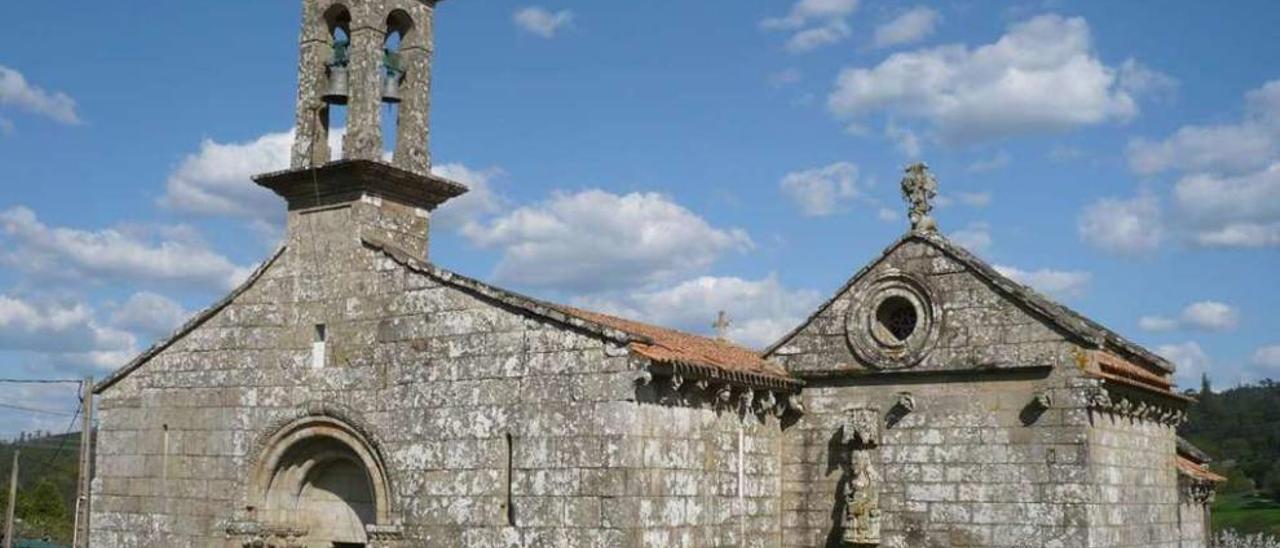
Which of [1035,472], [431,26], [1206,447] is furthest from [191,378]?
[1206,447]

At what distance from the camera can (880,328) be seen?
1641 cm

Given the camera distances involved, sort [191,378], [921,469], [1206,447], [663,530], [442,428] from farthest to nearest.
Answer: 1. [1206,447]
2. [191,378]
3. [921,469]
4. [442,428]
5. [663,530]

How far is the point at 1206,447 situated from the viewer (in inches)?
2921

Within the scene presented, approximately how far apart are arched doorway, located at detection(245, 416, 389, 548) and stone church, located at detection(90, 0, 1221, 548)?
0.11 feet

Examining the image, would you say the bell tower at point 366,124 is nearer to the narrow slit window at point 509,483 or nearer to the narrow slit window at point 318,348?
the narrow slit window at point 318,348

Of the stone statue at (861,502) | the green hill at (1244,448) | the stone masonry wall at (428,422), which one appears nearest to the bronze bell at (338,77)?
the stone masonry wall at (428,422)

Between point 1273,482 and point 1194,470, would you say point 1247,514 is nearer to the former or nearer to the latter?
point 1273,482

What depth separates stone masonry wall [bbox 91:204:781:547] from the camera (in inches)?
535

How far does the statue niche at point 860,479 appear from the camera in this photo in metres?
15.8

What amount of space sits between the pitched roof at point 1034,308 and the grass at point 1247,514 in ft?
113

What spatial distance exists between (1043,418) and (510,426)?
6.36 meters

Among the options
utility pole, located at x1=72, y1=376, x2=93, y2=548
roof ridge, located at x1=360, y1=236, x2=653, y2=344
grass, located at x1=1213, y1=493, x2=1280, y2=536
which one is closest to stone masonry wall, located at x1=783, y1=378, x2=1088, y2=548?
roof ridge, located at x1=360, y1=236, x2=653, y2=344

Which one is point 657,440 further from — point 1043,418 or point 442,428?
point 1043,418

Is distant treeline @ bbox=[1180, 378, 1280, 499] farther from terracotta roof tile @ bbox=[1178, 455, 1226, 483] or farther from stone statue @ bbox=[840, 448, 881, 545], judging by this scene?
stone statue @ bbox=[840, 448, 881, 545]
